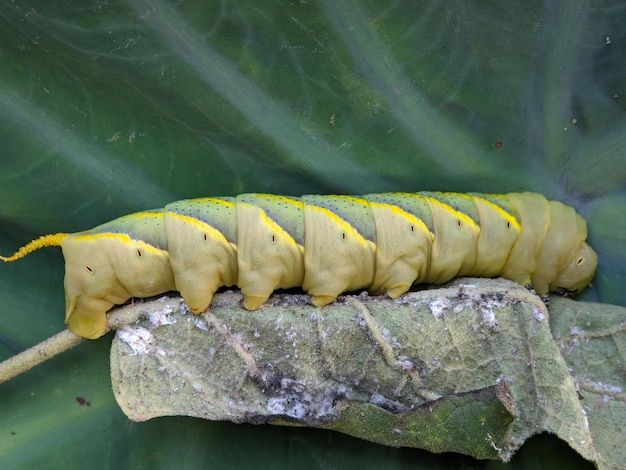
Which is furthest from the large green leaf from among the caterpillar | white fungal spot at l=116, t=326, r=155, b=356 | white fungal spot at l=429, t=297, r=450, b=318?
white fungal spot at l=429, t=297, r=450, b=318

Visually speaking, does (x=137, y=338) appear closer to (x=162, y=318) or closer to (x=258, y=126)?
(x=162, y=318)

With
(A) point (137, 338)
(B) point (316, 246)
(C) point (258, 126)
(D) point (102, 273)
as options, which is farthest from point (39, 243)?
(B) point (316, 246)

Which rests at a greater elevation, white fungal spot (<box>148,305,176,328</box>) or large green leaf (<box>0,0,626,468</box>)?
large green leaf (<box>0,0,626,468</box>)

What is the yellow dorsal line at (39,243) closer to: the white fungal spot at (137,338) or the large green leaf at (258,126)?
the large green leaf at (258,126)

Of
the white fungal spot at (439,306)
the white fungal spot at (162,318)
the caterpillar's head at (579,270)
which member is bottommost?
the white fungal spot at (162,318)

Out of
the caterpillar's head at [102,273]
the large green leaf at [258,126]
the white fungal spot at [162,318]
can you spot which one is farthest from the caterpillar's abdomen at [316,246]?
the large green leaf at [258,126]

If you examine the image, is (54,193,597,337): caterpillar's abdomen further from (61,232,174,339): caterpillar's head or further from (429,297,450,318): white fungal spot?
(429,297,450,318): white fungal spot
